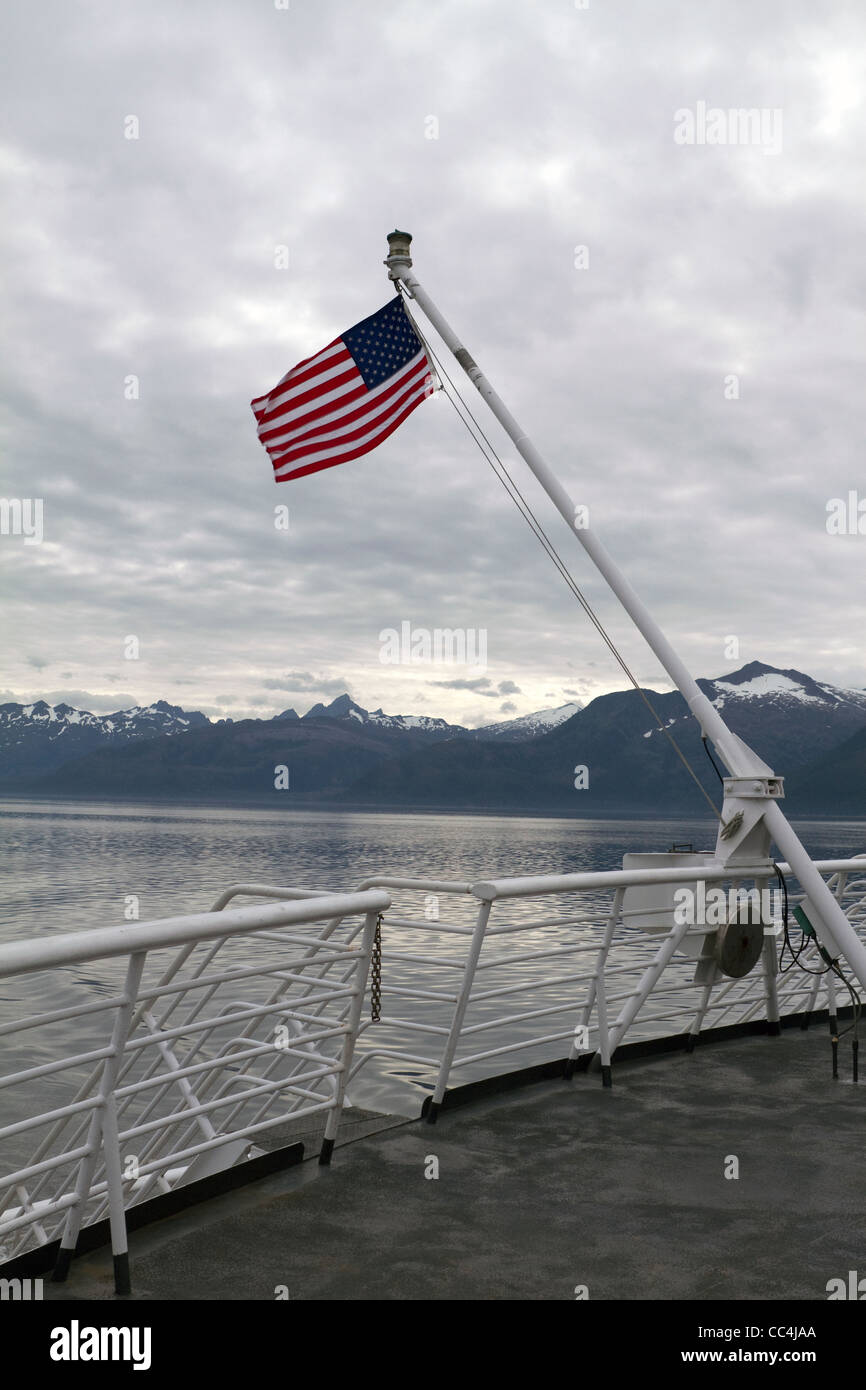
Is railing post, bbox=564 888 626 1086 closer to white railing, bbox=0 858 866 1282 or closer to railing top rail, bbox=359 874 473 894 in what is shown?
white railing, bbox=0 858 866 1282

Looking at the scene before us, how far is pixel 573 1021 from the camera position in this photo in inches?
849

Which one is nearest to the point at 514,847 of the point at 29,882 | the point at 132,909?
the point at 29,882

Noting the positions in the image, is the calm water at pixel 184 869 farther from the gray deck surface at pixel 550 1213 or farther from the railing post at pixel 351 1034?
the railing post at pixel 351 1034

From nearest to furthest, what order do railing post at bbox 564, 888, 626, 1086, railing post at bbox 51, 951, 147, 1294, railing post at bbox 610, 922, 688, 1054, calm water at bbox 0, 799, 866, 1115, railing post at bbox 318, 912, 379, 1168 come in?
railing post at bbox 51, 951, 147, 1294 < railing post at bbox 318, 912, 379, 1168 < railing post at bbox 564, 888, 626, 1086 < railing post at bbox 610, 922, 688, 1054 < calm water at bbox 0, 799, 866, 1115

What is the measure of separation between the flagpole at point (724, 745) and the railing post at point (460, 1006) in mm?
2064

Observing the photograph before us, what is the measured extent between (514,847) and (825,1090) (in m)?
112

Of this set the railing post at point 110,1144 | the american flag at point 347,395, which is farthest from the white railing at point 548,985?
the american flag at point 347,395

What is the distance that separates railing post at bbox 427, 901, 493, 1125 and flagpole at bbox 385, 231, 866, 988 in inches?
Result: 81.3

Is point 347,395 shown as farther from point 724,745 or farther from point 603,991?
point 603,991

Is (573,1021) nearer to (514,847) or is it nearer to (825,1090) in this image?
(825,1090)

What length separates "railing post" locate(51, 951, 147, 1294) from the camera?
3.25 metres

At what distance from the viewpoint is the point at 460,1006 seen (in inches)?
208
